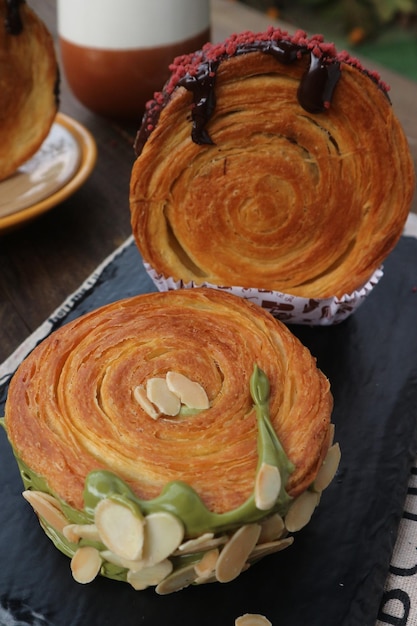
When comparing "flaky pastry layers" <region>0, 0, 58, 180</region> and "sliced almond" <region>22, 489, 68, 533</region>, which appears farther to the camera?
"flaky pastry layers" <region>0, 0, 58, 180</region>

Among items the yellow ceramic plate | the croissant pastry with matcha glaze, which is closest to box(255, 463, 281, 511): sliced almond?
the croissant pastry with matcha glaze

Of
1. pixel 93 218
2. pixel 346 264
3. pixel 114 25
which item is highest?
pixel 114 25

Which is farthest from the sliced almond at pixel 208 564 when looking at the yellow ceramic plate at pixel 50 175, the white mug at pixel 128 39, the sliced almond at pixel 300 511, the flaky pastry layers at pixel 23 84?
the white mug at pixel 128 39

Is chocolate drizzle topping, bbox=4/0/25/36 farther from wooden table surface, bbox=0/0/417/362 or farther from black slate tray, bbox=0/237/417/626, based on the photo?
black slate tray, bbox=0/237/417/626

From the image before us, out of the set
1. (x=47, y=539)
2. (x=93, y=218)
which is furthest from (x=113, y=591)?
(x=93, y=218)

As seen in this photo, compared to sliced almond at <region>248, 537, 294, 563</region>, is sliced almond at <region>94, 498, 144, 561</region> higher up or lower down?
higher up

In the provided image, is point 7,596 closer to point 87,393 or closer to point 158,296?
point 87,393

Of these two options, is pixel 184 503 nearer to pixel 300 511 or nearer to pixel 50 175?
pixel 300 511
